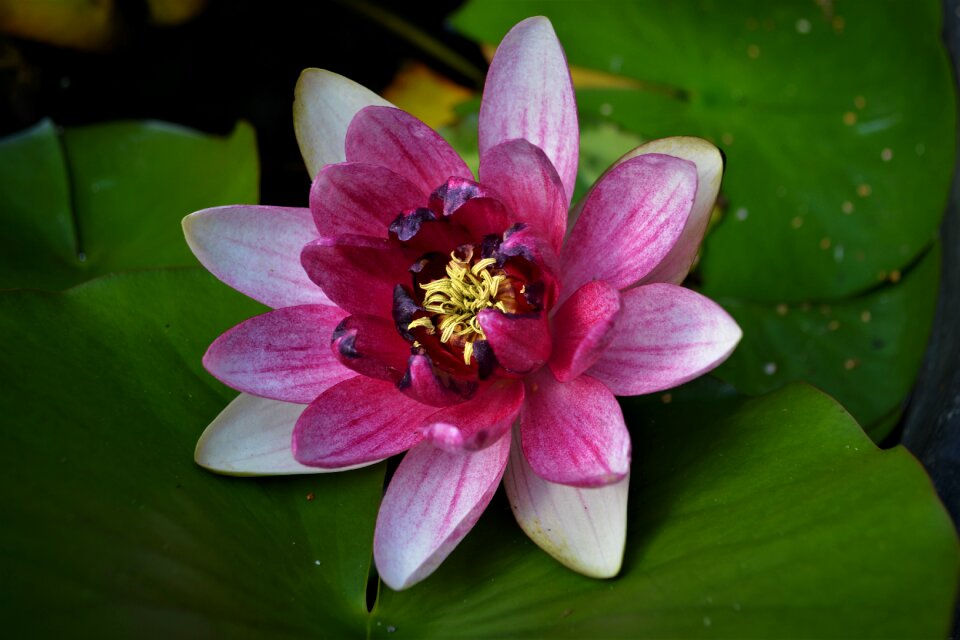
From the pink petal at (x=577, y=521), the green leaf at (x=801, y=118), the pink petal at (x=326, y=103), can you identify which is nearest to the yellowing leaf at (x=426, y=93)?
the green leaf at (x=801, y=118)

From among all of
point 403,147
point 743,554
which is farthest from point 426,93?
point 743,554

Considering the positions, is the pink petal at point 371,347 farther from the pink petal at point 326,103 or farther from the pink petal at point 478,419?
the pink petal at point 326,103

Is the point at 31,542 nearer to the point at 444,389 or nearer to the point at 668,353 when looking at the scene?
the point at 444,389

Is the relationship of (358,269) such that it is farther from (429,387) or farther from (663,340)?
(663,340)

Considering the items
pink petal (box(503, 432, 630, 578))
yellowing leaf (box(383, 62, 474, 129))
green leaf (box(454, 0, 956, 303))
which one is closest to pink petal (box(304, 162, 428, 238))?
pink petal (box(503, 432, 630, 578))

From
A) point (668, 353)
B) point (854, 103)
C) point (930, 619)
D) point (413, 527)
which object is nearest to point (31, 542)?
point (413, 527)

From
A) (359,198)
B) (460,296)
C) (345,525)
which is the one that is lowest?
(345,525)

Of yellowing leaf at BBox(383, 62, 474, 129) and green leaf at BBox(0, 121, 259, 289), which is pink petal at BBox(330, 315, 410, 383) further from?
yellowing leaf at BBox(383, 62, 474, 129)
